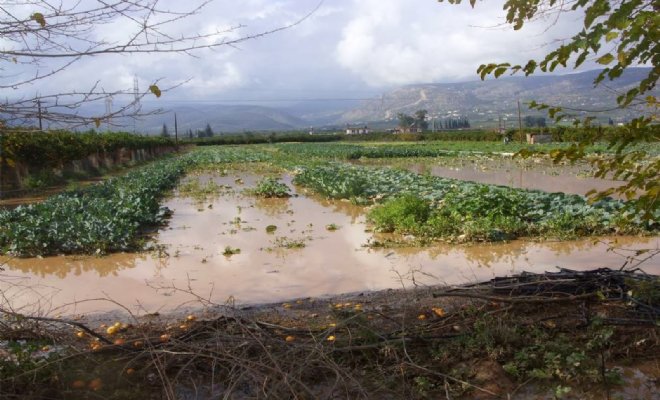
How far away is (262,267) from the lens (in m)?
7.88

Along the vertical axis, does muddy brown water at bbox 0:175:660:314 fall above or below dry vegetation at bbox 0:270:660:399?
below

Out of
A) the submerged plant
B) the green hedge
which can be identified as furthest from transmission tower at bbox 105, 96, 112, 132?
the submerged plant

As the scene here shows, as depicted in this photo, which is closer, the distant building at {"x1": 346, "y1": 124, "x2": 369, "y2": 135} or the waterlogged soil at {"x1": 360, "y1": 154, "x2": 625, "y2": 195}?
the waterlogged soil at {"x1": 360, "y1": 154, "x2": 625, "y2": 195}

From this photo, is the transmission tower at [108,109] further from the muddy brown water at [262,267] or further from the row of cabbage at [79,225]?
the row of cabbage at [79,225]

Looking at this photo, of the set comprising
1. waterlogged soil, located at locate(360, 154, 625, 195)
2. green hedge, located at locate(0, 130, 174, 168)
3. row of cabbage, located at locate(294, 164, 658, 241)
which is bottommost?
waterlogged soil, located at locate(360, 154, 625, 195)

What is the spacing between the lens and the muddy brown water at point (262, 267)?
662cm

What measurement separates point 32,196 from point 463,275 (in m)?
16.1

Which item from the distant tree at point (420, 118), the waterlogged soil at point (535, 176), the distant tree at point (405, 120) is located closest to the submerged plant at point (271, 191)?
the waterlogged soil at point (535, 176)

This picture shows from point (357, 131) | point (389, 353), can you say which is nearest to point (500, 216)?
point (389, 353)

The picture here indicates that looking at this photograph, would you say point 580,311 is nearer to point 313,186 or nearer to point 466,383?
point 466,383

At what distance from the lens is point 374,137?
78938 millimetres

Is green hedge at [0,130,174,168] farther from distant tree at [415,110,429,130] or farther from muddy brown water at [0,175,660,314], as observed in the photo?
distant tree at [415,110,429,130]

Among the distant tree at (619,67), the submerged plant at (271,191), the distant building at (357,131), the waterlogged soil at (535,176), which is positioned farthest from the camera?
the distant building at (357,131)

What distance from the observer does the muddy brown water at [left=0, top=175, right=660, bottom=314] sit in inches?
261
